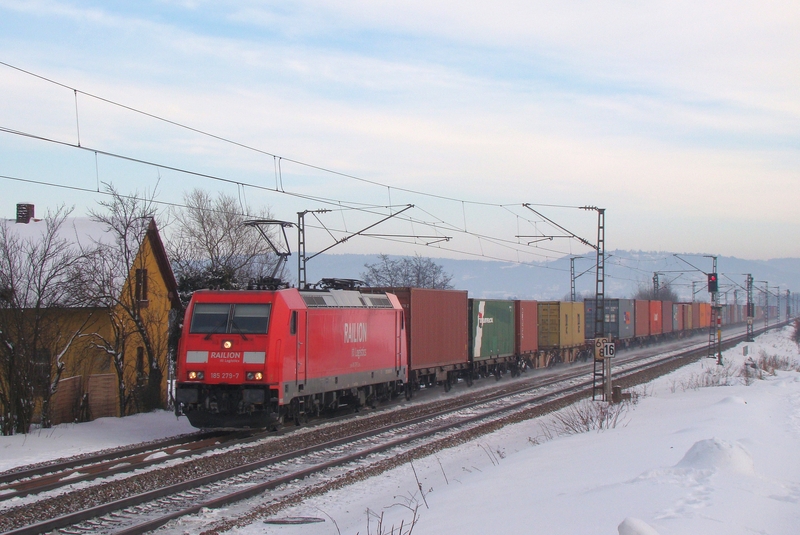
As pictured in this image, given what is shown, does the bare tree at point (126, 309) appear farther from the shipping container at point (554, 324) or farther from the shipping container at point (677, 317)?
the shipping container at point (677, 317)

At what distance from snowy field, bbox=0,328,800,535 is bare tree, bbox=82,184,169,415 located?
3348 mm

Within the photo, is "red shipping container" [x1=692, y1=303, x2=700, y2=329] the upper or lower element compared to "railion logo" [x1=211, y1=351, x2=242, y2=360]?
lower

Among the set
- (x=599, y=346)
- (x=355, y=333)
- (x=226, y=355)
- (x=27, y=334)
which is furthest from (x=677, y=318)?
(x=27, y=334)

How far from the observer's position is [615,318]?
1753 inches

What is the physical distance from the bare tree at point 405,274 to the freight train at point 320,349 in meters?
28.3

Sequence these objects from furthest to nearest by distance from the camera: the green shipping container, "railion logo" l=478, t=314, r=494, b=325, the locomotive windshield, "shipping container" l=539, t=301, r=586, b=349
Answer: "shipping container" l=539, t=301, r=586, b=349, "railion logo" l=478, t=314, r=494, b=325, the green shipping container, the locomotive windshield

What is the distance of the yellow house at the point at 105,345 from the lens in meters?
17.9

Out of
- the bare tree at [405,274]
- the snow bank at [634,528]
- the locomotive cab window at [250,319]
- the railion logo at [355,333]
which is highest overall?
the bare tree at [405,274]

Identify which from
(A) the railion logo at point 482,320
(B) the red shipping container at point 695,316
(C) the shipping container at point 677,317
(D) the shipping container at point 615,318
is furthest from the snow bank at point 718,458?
(B) the red shipping container at point 695,316

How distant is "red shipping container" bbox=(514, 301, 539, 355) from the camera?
31.7m

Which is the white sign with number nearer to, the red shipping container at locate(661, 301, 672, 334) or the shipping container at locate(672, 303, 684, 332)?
the red shipping container at locate(661, 301, 672, 334)

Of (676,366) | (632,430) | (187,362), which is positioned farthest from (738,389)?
(187,362)

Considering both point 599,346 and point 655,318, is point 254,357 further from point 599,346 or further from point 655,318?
point 655,318

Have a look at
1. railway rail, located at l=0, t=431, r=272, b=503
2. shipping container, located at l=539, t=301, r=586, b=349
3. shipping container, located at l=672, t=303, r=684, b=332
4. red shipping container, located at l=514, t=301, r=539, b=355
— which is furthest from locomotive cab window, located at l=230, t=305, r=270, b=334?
shipping container, located at l=672, t=303, r=684, b=332
